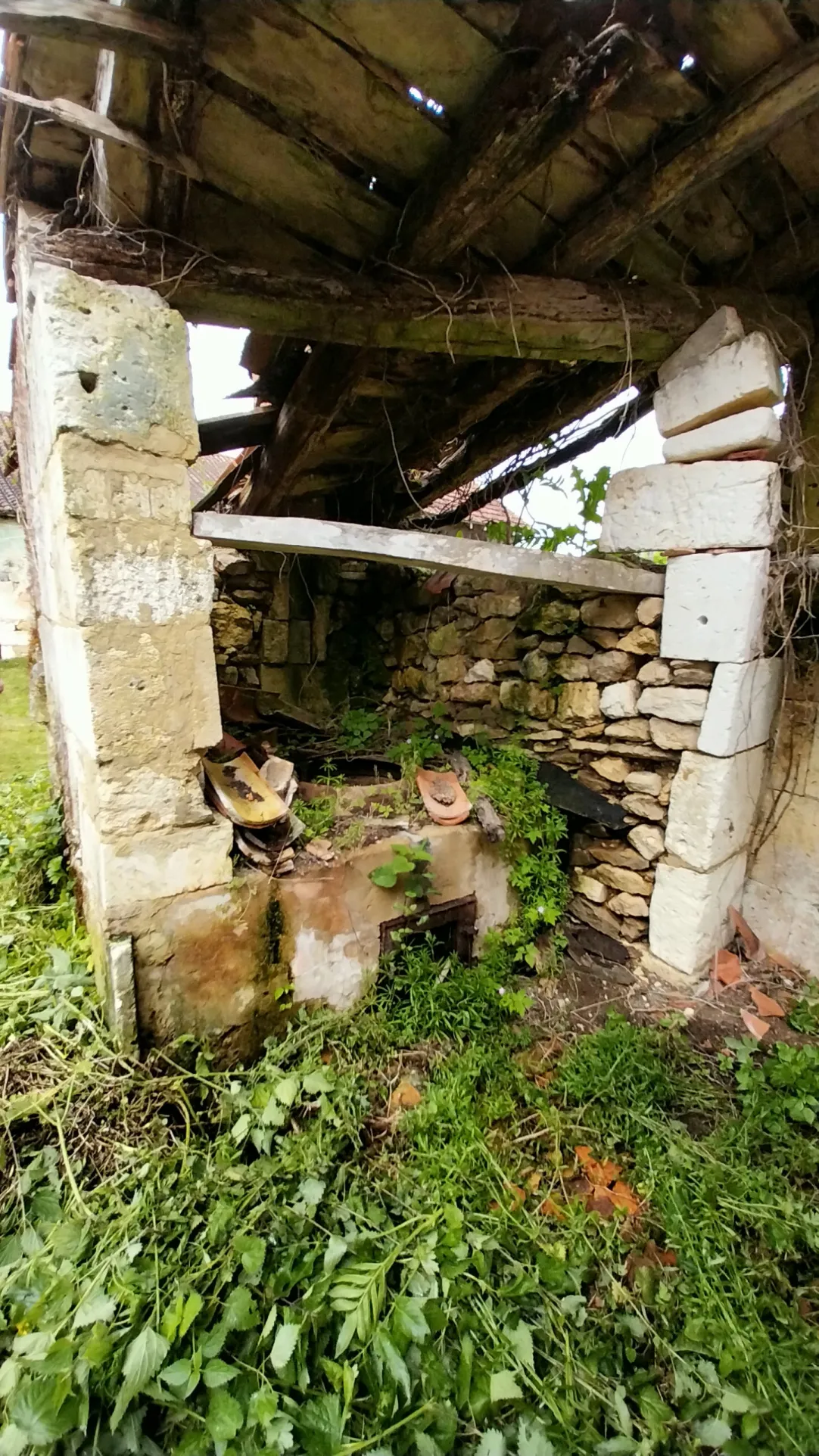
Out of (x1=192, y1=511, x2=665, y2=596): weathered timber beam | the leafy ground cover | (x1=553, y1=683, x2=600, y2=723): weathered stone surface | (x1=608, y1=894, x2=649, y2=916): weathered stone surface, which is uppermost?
(x1=192, y1=511, x2=665, y2=596): weathered timber beam

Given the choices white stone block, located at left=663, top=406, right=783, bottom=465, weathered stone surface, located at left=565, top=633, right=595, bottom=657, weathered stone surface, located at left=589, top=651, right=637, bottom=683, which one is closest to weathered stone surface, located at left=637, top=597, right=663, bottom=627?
weathered stone surface, located at left=589, top=651, right=637, bottom=683

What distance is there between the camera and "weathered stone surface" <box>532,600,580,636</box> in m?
2.94

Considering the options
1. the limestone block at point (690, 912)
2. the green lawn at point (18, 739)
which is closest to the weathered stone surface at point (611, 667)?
the limestone block at point (690, 912)

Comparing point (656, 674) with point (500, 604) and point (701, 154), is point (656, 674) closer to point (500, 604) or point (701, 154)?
point (500, 604)

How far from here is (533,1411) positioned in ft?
4.66

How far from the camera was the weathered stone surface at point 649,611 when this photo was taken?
260 centimetres

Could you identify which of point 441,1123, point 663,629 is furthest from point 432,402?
point 441,1123

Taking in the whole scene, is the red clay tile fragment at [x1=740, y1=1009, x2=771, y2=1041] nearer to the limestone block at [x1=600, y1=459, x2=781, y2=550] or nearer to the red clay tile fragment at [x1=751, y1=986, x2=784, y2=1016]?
the red clay tile fragment at [x1=751, y1=986, x2=784, y2=1016]

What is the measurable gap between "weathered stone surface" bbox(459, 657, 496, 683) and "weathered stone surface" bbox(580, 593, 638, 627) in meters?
0.68

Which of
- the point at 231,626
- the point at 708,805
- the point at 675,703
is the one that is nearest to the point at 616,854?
the point at 708,805

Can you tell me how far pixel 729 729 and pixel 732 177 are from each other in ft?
6.65

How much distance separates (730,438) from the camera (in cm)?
229

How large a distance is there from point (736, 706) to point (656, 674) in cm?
37

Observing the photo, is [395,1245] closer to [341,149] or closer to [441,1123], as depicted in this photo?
[441,1123]
